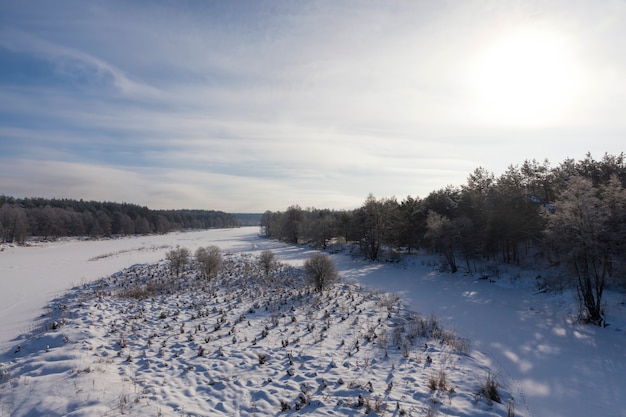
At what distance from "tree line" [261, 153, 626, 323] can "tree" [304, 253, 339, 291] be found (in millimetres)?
12851

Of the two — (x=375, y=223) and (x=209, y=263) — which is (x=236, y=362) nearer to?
(x=209, y=263)

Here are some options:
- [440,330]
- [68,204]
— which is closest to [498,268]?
[440,330]

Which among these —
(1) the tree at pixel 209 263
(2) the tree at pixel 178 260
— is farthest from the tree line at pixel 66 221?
(1) the tree at pixel 209 263

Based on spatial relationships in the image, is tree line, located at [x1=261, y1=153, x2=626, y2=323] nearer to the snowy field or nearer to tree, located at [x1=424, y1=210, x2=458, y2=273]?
tree, located at [x1=424, y1=210, x2=458, y2=273]

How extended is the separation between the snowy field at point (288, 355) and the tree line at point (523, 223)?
3703mm

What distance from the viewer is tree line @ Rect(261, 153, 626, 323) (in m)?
17.5

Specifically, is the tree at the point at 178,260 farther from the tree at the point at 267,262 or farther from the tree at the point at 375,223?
the tree at the point at 375,223

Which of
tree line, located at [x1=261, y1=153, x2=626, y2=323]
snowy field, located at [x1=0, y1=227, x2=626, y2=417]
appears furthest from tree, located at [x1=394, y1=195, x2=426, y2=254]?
snowy field, located at [x1=0, y1=227, x2=626, y2=417]

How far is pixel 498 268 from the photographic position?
114 feet

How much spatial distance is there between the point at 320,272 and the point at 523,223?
24568 millimetres

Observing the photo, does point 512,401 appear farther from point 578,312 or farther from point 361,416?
point 578,312

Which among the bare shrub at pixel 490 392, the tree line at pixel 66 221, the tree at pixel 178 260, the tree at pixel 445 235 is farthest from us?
the tree line at pixel 66 221

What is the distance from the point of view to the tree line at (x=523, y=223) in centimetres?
1750

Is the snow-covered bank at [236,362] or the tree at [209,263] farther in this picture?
the tree at [209,263]
